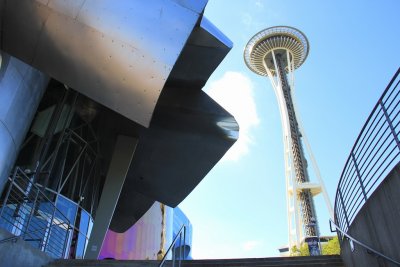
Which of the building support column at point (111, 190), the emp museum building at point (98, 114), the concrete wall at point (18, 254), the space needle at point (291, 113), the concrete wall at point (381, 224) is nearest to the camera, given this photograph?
the concrete wall at point (381, 224)

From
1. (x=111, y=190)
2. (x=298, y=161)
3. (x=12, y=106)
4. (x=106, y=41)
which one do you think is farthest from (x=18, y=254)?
(x=298, y=161)

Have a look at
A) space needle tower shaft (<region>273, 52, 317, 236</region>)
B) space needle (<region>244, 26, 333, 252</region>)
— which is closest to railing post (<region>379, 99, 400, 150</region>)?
space needle (<region>244, 26, 333, 252</region>)

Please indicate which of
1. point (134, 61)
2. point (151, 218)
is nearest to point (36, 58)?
point (134, 61)

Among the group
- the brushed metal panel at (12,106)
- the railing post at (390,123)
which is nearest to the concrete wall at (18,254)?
the brushed metal panel at (12,106)

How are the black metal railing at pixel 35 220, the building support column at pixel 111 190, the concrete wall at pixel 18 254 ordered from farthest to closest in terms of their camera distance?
the building support column at pixel 111 190 → the black metal railing at pixel 35 220 → the concrete wall at pixel 18 254

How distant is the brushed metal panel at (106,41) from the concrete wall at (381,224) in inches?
146

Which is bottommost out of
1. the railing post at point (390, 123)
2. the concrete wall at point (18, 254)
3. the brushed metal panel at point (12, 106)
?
the concrete wall at point (18, 254)

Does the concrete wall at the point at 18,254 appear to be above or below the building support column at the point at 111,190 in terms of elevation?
below

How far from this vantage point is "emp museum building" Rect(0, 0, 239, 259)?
6059 millimetres

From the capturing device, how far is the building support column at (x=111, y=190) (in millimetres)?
12469

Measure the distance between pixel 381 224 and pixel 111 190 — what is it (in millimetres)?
9945

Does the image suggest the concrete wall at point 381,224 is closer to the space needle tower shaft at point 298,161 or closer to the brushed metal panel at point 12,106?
the brushed metal panel at point 12,106

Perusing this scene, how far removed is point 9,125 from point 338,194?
6.48 metres

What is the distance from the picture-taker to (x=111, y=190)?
534 inches
